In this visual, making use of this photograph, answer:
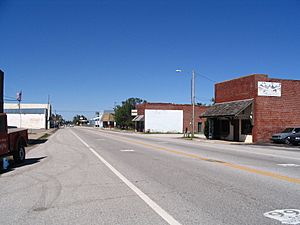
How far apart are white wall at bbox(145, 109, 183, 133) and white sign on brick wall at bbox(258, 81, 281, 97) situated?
39109 millimetres

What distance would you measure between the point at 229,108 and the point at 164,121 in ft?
120

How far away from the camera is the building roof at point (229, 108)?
35688mm

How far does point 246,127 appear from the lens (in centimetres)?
3741

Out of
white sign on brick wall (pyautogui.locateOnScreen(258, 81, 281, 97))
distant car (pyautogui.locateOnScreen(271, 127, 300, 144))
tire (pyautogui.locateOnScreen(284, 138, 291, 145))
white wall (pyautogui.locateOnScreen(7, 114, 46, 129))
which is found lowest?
tire (pyautogui.locateOnScreen(284, 138, 291, 145))

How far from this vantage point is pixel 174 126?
246 feet

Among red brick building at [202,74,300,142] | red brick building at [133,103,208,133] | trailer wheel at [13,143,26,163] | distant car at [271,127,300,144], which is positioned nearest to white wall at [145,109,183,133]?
red brick building at [133,103,208,133]

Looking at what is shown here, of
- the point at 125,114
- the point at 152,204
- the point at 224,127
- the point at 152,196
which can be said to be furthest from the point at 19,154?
the point at 125,114

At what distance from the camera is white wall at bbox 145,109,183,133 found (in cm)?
7425

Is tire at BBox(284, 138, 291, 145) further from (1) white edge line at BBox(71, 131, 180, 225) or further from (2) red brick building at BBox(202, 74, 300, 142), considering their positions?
(1) white edge line at BBox(71, 131, 180, 225)

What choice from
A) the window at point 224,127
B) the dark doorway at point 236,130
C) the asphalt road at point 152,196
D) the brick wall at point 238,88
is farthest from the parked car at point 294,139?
the asphalt road at point 152,196

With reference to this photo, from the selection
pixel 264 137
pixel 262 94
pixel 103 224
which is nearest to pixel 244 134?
pixel 264 137

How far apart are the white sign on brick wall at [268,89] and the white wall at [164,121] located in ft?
128

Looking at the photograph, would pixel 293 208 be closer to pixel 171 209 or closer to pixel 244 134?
pixel 171 209

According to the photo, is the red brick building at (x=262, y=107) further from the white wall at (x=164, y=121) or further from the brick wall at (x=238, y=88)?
the white wall at (x=164, y=121)
